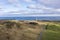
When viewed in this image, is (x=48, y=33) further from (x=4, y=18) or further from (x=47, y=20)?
(x=4, y=18)

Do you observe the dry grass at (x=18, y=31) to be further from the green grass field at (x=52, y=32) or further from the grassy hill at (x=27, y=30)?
the green grass field at (x=52, y=32)

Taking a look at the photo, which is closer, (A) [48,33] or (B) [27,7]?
(A) [48,33]

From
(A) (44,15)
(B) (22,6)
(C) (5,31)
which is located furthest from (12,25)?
(A) (44,15)

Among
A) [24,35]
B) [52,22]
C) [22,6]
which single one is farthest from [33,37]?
[22,6]

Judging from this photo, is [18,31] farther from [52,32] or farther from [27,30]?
[52,32]

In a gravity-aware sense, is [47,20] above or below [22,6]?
below

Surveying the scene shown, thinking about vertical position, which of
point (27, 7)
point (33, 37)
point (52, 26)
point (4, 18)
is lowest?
point (33, 37)

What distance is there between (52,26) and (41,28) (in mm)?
253

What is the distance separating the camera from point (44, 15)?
2914mm

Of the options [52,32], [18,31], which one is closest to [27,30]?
[18,31]

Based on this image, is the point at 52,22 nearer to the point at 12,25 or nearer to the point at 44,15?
the point at 44,15

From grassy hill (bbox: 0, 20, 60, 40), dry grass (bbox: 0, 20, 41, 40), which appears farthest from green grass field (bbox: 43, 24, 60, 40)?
dry grass (bbox: 0, 20, 41, 40)

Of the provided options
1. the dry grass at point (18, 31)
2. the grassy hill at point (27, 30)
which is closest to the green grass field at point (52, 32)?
the grassy hill at point (27, 30)

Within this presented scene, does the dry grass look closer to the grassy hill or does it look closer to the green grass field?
the grassy hill
